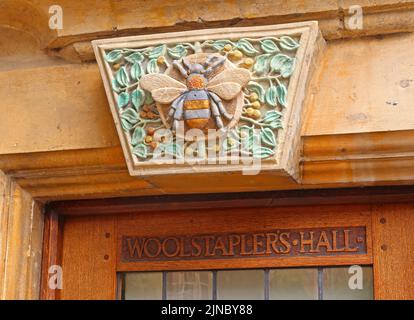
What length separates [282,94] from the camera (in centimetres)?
164

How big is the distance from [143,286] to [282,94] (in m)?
0.53

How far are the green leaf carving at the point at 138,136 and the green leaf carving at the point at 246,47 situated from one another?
9.4 inches

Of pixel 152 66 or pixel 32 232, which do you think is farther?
pixel 32 232

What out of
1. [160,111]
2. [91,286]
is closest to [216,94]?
[160,111]

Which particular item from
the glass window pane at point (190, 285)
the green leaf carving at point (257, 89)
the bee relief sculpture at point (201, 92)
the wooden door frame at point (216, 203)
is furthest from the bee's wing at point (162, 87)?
the glass window pane at point (190, 285)

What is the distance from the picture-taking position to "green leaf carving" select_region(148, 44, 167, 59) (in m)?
1.71

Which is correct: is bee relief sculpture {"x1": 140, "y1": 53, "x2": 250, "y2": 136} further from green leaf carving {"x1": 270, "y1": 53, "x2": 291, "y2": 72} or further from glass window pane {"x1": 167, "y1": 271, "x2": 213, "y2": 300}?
glass window pane {"x1": 167, "y1": 271, "x2": 213, "y2": 300}

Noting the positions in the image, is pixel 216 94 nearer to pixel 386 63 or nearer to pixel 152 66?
pixel 152 66

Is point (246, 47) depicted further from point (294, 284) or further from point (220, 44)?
point (294, 284)

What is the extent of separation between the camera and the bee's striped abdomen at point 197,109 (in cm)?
164

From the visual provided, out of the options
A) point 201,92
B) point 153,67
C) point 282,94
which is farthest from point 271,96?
point 153,67
